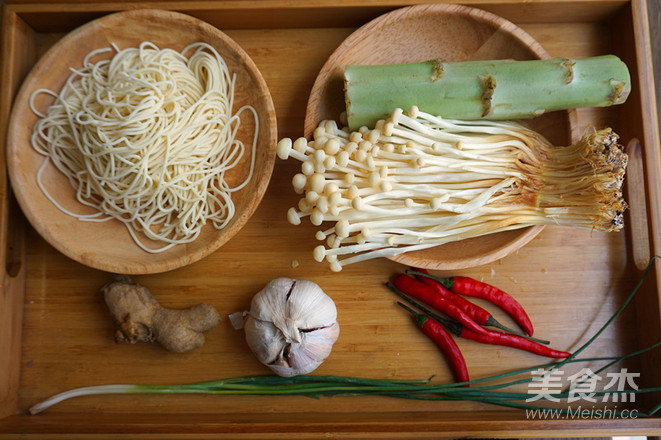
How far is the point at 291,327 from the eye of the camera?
1664 mm

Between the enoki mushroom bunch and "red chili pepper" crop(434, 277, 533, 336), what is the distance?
247mm

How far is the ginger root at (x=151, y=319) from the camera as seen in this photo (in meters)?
1.75

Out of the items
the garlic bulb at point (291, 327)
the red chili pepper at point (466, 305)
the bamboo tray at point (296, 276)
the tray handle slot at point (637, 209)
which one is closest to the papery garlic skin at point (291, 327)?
the garlic bulb at point (291, 327)

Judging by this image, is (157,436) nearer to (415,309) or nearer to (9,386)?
(9,386)

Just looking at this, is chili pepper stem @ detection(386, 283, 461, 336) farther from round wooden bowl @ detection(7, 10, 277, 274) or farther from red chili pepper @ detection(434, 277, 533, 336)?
round wooden bowl @ detection(7, 10, 277, 274)

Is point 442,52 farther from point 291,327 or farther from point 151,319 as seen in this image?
point 151,319

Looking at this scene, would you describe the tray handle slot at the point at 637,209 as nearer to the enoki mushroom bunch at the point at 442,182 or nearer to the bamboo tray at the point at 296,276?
the bamboo tray at the point at 296,276

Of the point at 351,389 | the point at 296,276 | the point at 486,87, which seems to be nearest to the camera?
the point at 486,87

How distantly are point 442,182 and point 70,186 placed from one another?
150cm

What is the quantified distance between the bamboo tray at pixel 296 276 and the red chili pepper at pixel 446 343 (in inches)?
1.9

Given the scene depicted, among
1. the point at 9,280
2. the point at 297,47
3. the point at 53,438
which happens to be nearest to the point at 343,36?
the point at 297,47

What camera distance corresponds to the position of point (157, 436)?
163 cm

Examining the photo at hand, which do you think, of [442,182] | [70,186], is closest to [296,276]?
[442,182]

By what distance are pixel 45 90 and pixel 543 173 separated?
6.55ft
